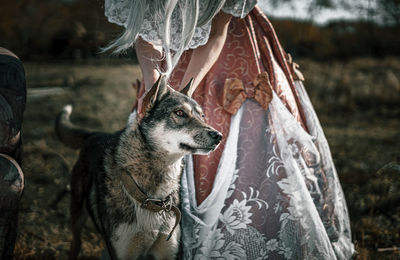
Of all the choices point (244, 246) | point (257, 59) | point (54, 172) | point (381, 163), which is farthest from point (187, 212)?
point (381, 163)

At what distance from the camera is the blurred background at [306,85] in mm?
3219

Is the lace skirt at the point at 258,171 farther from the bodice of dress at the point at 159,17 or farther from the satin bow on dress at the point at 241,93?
the bodice of dress at the point at 159,17

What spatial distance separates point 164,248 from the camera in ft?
6.82

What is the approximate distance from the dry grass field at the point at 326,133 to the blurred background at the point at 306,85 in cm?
1

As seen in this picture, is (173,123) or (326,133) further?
(326,133)

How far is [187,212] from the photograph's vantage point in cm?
221

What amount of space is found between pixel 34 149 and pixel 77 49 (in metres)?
8.95

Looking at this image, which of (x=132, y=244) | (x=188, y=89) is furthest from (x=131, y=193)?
(x=188, y=89)

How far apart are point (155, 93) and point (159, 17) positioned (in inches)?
19.0

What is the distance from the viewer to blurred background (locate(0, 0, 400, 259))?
3.22 metres

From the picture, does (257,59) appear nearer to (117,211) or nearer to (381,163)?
(117,211)

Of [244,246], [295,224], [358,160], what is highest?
[295,224]

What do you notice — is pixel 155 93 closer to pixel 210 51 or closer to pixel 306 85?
pixel 210 51

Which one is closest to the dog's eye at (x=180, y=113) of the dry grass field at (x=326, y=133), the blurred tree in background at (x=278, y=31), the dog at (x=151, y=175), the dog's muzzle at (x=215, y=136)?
the dog at (x=151, y=175)
